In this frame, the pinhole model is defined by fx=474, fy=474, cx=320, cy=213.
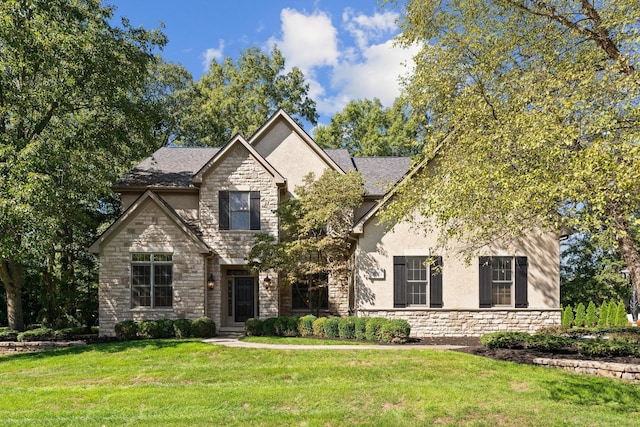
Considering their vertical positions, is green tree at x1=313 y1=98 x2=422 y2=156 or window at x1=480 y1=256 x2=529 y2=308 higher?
green tree at x1=313 y1=98 x2=422 y2=156

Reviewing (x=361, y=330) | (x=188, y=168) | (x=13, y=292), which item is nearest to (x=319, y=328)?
(x=361, y=330)

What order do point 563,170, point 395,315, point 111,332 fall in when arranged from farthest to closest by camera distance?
point 111,332
point 395,315
point 563,170

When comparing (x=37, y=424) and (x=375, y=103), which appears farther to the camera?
(x=375, y=103)

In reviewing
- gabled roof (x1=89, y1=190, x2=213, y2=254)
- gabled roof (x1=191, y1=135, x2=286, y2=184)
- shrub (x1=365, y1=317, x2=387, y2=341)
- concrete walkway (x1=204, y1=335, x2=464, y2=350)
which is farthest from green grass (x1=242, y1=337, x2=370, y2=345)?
gabled roof (x1=191, y1=135, x2=286, y2=184)

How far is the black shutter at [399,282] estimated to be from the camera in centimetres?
1577

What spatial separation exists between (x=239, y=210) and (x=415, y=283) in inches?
289

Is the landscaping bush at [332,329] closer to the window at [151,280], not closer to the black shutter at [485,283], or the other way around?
the black shutter at [485,283]

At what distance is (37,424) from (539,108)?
1037 cm

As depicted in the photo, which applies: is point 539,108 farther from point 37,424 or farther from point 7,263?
point 7,263

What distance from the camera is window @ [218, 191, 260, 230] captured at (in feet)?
60.7

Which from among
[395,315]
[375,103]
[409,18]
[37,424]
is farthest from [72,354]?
[375,103]

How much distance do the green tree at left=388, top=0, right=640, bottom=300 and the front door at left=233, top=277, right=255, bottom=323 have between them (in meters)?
8.99

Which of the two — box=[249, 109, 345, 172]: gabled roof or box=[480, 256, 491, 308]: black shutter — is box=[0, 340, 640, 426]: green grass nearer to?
box=[480, 256, 491, 308]: black shutter

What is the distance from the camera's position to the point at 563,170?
27.3ft
